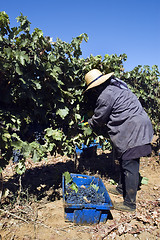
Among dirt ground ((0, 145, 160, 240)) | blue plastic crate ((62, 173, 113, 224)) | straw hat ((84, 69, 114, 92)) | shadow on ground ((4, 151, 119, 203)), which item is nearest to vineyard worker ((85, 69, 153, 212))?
straw hat ((84, 69, 114, 92))

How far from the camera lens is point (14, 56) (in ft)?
8.34

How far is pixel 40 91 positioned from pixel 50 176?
8.13ft

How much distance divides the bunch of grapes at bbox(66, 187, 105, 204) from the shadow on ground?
597mm

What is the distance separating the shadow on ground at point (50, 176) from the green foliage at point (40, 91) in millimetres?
788

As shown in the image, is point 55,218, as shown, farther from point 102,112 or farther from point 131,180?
point 102,112

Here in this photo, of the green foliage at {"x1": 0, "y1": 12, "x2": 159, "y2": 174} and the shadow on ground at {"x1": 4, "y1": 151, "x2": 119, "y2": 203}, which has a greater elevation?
the green foliage at {"x1": 0, "y1": 12, "x2": 159, "y2": 174}

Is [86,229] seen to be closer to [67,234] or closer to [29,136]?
[67,234]

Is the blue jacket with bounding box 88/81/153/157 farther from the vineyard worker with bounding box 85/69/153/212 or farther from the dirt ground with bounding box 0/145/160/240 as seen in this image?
the dirt ground with bounding box 0/145/160/240

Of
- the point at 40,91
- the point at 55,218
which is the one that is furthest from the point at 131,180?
the point at 40,91

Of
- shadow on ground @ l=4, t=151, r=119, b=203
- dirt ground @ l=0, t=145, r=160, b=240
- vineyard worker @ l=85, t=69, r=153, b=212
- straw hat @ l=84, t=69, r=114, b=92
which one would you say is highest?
straw hat @ l=84, t=69, r=114, b=92

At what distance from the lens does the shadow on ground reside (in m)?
3.55

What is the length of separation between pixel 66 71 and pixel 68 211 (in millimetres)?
2408

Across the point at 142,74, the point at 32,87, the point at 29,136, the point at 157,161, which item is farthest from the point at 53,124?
the point at 157,161

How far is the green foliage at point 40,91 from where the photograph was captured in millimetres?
2670
